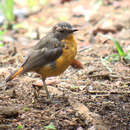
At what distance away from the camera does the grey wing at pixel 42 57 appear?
4.04 m

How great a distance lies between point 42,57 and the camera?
409 cm

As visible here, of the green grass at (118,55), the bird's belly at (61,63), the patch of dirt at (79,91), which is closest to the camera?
the patch of dirt at (79,91)

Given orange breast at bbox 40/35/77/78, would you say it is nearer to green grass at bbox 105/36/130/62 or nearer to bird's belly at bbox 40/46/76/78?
bird's belly at bbox 40/46/76/78

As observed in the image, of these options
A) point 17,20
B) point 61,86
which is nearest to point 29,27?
point 17,20

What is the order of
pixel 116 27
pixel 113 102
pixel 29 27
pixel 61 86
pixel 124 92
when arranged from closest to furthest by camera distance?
pixel 113 102, pixel 124 92, pixel 61 86, pixel 116 27, pixel 29 27

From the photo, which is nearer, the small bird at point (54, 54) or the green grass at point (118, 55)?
the small bird at point (54, 54)

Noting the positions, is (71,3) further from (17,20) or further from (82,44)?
(82,44)

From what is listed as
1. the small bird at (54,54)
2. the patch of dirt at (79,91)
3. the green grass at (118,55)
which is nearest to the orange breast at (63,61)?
the small bird at (54,54)

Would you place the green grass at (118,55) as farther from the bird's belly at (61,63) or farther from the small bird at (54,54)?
the bird's belly at (61,63)

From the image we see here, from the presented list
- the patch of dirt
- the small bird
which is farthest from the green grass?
the small bird

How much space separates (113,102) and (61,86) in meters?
0.98

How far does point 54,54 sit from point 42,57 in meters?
0.18

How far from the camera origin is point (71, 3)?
10828 millimetres

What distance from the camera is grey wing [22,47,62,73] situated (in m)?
4.04
